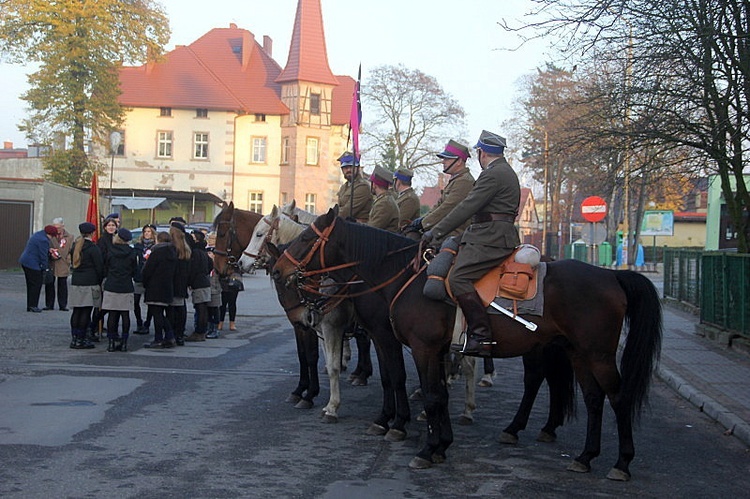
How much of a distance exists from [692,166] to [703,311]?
10.8 feet

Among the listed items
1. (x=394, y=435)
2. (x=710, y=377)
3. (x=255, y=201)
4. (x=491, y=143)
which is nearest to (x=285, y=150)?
(x=255, y=201)

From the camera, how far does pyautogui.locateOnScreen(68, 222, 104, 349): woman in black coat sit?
48.1ft

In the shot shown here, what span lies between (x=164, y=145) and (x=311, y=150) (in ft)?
37.2

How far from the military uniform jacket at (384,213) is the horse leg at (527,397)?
284 centimetres

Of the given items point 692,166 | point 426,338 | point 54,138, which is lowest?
point 426,338

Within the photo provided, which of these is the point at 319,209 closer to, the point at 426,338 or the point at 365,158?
the point at 365,158

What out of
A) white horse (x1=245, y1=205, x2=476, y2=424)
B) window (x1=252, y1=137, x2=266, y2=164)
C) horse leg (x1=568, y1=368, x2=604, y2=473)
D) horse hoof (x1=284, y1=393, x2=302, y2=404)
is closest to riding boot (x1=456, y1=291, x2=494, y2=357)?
horse leg (x1=568, y1=368, x2=604, y2=473)

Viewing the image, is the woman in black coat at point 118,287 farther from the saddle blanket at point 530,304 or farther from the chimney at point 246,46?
the chimney at point 246,46

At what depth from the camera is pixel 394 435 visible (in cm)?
865

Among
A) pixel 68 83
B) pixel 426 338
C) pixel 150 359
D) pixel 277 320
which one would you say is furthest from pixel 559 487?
pixel 68 83

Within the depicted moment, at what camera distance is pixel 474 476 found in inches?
289

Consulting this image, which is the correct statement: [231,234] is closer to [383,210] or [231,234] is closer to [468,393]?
[383,210]

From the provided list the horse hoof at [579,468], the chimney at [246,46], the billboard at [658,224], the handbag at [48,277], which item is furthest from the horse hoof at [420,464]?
the chimney at [246,46]

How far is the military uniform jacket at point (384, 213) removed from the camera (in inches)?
432
